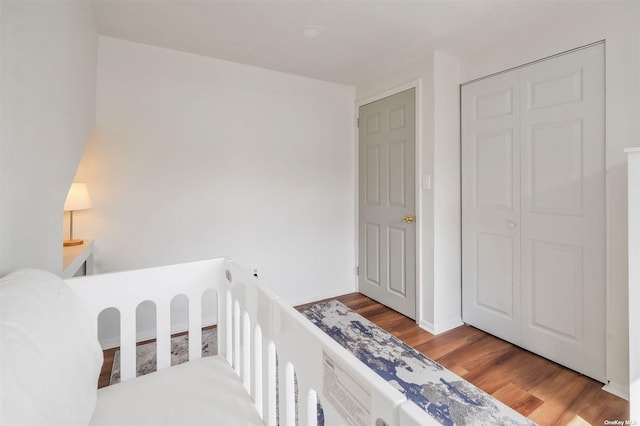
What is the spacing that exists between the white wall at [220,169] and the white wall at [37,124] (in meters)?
0.75

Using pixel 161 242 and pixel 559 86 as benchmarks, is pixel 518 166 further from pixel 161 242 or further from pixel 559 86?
pixel 161 242

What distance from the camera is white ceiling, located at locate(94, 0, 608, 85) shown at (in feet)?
5.99

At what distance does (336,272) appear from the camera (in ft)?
10.8

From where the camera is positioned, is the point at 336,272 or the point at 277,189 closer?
the point at 277,189

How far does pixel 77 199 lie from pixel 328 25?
205 cm

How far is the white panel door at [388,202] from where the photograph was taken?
106 inches

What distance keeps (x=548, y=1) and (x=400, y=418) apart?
2.37 meters

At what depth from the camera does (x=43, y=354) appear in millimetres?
612

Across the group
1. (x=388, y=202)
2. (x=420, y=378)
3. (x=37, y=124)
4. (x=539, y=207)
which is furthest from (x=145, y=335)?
(x=539, y=207)

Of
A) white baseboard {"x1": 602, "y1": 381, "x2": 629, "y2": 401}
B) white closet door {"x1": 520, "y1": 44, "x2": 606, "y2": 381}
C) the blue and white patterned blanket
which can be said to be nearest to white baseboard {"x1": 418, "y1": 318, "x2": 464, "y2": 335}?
the blue and white patterned blanket

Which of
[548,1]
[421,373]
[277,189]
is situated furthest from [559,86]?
[277,189]

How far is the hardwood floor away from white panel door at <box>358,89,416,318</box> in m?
0.43

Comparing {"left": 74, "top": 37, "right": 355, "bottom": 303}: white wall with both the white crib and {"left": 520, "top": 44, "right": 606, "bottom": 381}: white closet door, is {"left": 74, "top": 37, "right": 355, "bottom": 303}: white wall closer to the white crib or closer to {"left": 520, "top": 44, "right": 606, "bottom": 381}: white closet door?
the white crib

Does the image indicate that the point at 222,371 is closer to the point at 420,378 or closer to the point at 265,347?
the point at 265,347
